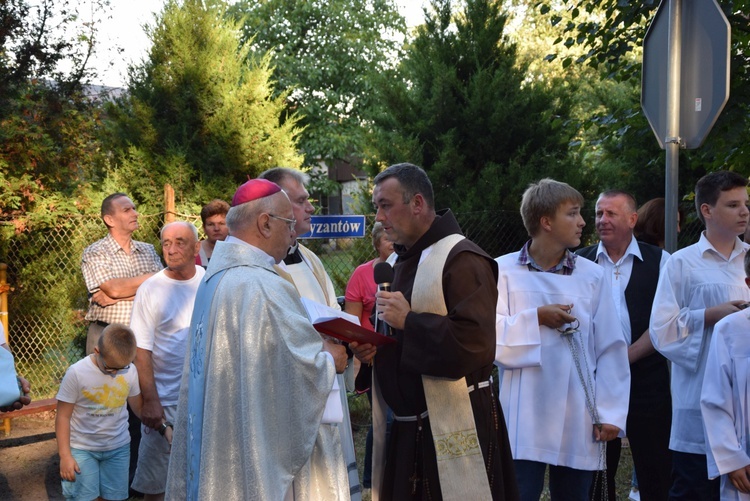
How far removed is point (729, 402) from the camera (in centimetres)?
407

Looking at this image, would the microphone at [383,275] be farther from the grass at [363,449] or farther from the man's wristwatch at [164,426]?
the grass at [363,449]

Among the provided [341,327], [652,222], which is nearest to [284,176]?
[341,327]

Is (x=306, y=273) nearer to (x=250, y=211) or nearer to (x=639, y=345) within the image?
(x=250, y=211)

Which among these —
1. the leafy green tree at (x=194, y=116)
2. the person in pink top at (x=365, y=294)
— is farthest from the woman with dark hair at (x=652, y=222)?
the leafy green tree at (x=194, y=116)

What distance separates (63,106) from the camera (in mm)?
10047

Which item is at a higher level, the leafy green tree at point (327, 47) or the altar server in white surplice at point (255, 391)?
the leafy green tree at point (327, 47)

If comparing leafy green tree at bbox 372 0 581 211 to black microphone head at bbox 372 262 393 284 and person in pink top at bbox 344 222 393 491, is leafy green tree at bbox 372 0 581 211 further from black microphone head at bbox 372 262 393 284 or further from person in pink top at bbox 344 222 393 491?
black microphone head at bbox 372 262 393 284

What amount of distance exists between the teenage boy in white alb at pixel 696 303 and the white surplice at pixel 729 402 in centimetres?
62

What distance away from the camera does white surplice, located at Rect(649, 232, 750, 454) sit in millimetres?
4844

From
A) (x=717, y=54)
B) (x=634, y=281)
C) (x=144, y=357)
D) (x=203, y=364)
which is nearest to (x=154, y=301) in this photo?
(x=144, y=357)

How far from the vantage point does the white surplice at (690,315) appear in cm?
484

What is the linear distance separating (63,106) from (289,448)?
7.89m

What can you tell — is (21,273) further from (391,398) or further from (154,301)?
(391,398)

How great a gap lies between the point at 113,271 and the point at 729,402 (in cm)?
487
